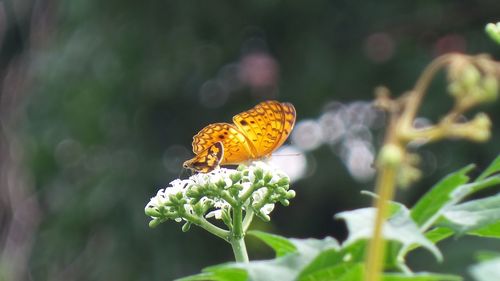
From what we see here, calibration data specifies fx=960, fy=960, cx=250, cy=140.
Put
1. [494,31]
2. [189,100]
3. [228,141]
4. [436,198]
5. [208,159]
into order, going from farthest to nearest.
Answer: [189,100] < [228,141] < [208,159] < [494,31] < [436,198]

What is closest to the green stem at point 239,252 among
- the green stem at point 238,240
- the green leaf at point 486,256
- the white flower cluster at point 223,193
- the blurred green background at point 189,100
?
the green stem at point 238,240

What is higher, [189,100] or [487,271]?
[189,100]

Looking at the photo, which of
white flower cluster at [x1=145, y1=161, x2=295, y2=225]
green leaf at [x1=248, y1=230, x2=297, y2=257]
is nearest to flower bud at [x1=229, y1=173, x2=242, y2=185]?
white flower cluster at [x1=145, y1=161, x2=295, y2=225]

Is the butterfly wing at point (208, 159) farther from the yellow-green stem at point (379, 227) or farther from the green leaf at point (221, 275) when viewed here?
the yellow-green stem at point (379, 227)

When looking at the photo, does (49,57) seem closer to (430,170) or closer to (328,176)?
(328,176)

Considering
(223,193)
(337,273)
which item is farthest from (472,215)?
(223,193)

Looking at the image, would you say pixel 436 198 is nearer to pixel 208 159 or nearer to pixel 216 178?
pixel 216 178

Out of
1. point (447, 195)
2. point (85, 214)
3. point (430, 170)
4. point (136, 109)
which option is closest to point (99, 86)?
point (136, 109)
